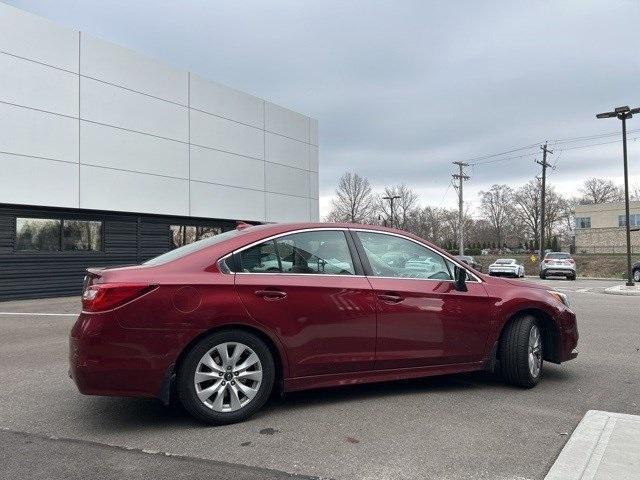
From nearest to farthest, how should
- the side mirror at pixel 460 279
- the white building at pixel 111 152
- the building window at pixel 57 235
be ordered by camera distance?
the side mirror at pixel 460 279 → the white building at pixel 111 152 → the building window at pixel 57 235

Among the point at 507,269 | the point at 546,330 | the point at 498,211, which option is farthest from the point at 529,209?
the point at 546,330

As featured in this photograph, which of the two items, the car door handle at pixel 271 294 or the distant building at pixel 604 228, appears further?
the distant building at pixel 604 228

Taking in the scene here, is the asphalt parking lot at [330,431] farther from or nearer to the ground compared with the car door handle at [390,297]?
nearer to the ground

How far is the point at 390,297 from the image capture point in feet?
15.5

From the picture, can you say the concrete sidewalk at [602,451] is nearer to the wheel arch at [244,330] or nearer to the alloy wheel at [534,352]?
the alloy wheel at [534,352]

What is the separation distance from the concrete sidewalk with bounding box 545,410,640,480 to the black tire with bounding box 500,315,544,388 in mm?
877

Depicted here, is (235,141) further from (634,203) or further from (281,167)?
(634,203)

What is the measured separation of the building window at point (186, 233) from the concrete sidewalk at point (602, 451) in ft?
56.1

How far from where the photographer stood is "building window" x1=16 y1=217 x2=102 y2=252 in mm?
15859

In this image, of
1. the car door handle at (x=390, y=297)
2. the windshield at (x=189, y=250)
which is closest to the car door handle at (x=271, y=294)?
the windshield at (x=189, y=250)

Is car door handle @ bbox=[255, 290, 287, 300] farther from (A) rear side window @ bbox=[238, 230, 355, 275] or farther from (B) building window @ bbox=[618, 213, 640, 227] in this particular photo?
(B) building window @ bbox=[618, 213, 640, 227]

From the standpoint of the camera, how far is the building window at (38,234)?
15.8 meters

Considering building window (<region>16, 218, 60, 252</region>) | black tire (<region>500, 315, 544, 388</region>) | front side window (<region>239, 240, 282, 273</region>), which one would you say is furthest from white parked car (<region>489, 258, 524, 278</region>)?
front side window (<region>239, 240, 282, 273</region>)

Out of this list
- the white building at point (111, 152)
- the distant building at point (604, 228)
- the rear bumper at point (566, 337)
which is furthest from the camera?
the distant building at point (604, 228)
